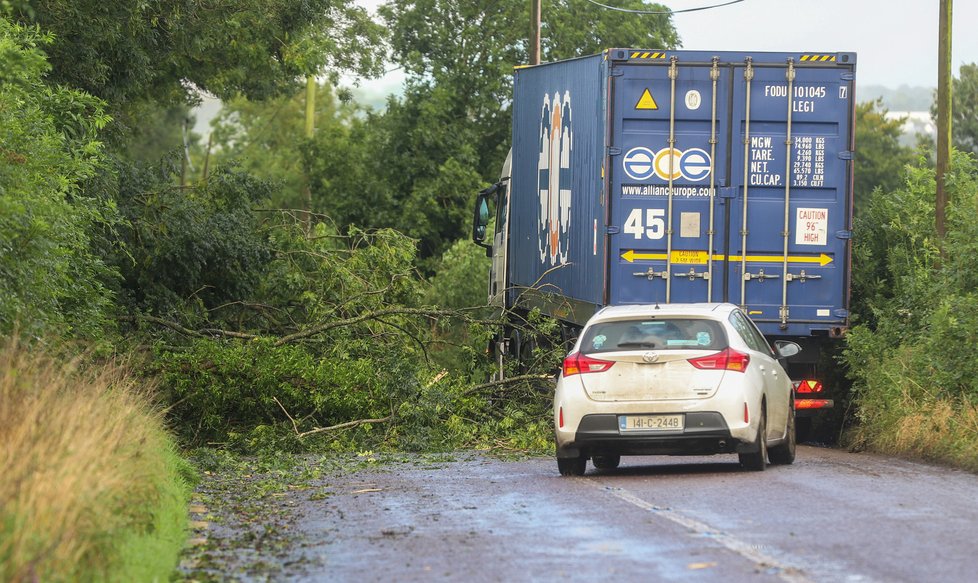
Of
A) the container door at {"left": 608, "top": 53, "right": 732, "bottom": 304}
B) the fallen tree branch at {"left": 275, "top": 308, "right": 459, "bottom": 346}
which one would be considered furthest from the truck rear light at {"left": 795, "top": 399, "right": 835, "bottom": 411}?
the fallen tree branch at {"left": 275, "top": 308, "right": 459, "bottom": 346}

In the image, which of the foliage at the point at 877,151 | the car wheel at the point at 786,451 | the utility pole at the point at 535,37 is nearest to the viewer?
the car wheel at the point at 786,451

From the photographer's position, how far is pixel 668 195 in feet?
57.0

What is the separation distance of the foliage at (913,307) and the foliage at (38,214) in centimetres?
881

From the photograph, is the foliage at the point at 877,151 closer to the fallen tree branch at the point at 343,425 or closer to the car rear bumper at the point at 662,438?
the fallen tree branch at the point at 343,425

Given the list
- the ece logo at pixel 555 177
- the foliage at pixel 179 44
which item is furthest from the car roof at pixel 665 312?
the foliage at pixel 179 44

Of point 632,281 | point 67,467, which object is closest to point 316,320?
point 632,281

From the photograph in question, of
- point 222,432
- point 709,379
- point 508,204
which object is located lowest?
point 222,432

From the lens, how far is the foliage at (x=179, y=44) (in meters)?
20.6

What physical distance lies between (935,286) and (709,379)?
5.61 meters

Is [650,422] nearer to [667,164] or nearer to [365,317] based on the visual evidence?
[667,164]

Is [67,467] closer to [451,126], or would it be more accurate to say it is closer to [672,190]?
[672,190]

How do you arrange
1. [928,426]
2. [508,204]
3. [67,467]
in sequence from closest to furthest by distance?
[67,467]
[928,426]
[508,204]

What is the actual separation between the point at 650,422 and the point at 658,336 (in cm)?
81

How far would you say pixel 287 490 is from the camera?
535 inches
